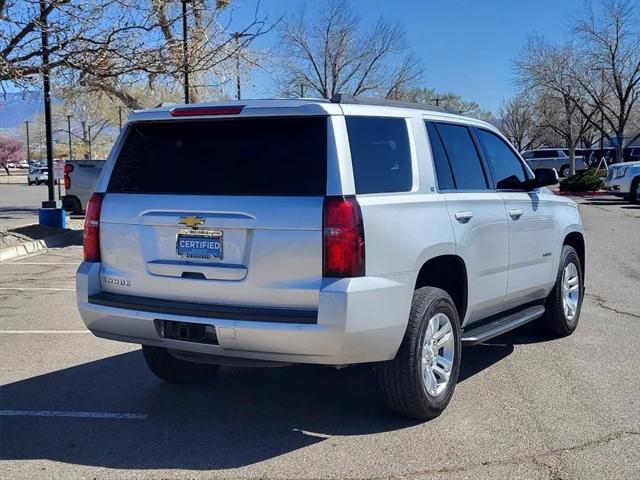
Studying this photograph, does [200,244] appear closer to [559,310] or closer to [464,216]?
[464,216]

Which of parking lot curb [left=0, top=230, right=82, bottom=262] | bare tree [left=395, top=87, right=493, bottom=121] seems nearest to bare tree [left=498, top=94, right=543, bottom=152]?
bare tree [left=395, top=87, right=493, bottom=121]

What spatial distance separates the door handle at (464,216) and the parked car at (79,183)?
1561 cm

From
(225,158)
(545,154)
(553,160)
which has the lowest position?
(225,158)

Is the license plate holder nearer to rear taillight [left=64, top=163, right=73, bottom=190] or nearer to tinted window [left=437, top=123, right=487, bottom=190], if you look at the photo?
tinted window [left=437, top=123, right=487, bottom=190]

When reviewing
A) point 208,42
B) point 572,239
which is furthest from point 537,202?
point 208,42

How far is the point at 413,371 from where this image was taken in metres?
4.57

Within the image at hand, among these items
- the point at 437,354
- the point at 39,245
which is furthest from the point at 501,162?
the point at 39,245

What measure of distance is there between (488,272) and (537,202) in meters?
1.24

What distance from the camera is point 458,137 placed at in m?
5.64

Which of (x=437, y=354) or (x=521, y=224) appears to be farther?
(x=521, y=224)

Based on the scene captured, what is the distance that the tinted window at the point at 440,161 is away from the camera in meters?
5.13

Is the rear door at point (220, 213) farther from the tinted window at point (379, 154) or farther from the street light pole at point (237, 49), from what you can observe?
the street light pole at point (237, 49)

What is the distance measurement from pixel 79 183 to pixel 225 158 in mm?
16268

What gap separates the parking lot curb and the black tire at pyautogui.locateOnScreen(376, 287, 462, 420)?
992 centimetres
